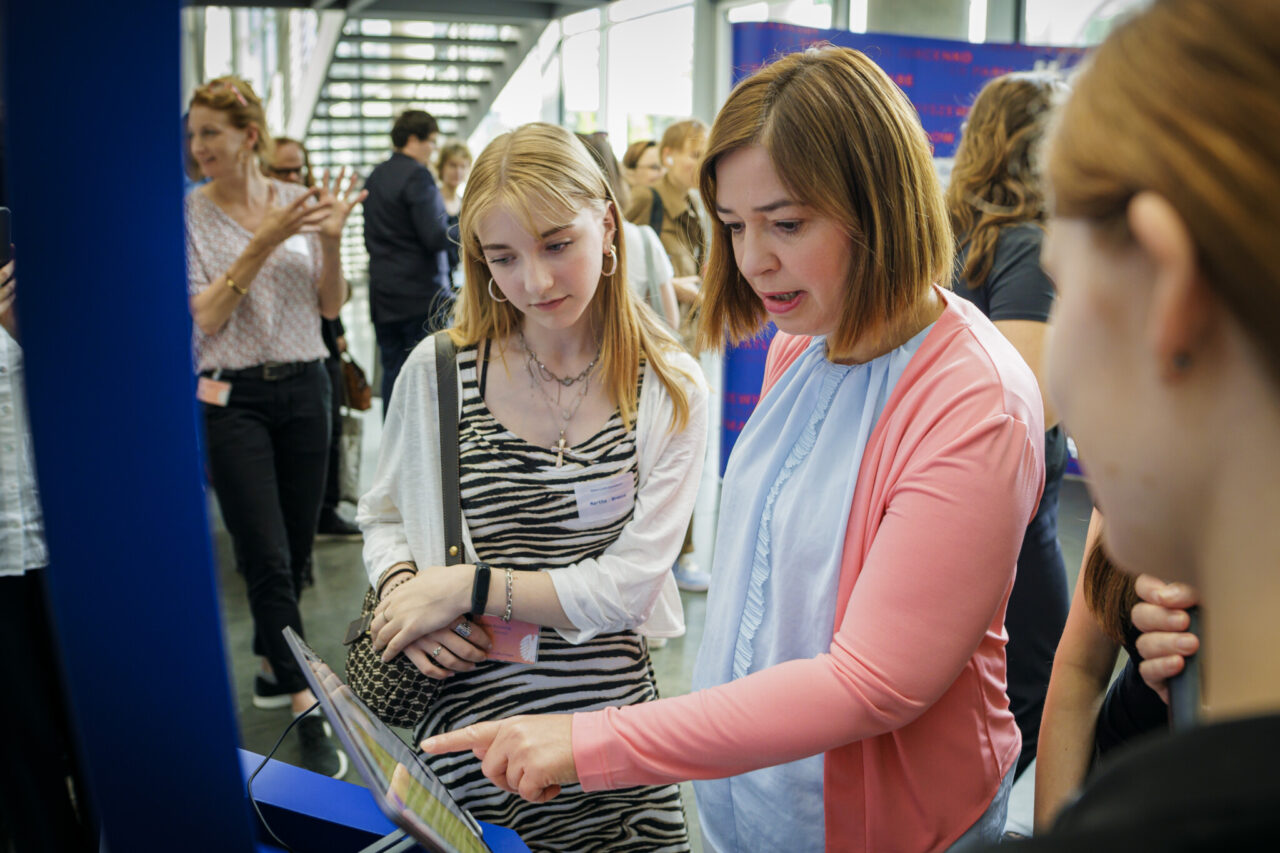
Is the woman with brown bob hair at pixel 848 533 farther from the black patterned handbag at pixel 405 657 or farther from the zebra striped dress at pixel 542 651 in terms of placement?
the black patterned handbag at pixel 405 657

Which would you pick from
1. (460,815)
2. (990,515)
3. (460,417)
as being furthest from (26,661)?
(990,515)

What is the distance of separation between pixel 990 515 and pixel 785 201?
16.2 inches

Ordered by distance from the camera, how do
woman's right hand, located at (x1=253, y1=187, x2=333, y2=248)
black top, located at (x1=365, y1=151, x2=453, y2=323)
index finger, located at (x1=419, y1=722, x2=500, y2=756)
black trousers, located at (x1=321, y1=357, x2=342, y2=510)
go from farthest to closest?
1. black top, located at (x1=365, y1=151, x2=453, y2=323)
2. black trousers, located at (x1=321, y1=357, x2=342, y2=510)
3. woman's right hand, located at (x1=253, y1=187, x2=333, y2=248)
4. index finger, located at (x1=419, y1=722, x2=500, y2=756)

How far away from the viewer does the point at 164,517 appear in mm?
505

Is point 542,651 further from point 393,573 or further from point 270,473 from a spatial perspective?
point 270,473

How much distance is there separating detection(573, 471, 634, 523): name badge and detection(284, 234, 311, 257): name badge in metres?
1.75

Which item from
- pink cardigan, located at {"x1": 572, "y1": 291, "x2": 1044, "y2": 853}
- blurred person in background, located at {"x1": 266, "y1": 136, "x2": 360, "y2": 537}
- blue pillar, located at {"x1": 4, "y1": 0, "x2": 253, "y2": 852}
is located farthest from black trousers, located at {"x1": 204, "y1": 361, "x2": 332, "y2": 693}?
blue pillar, located at {"x1": 4, "y1": 0, "x2": 253, "y2": 852}

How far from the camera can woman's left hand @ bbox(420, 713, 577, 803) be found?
2.96 feet

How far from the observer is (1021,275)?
1886 millimetres

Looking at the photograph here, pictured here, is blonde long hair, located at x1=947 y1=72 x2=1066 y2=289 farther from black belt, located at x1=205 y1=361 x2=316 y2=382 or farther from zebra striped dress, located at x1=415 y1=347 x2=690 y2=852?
black belt, located at x1=205 y1=361 x2=316 y2=382

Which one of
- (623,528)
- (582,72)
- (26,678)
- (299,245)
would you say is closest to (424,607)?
(623,528)

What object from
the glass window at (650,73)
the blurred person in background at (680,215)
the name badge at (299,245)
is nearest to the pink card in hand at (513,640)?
the name badge at (299,245)

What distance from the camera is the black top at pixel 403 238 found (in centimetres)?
433

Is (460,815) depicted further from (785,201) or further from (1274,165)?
(1274,165)
